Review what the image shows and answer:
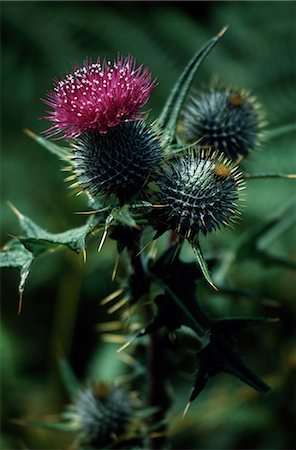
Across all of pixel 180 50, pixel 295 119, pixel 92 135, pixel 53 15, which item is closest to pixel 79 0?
pixel 53 15

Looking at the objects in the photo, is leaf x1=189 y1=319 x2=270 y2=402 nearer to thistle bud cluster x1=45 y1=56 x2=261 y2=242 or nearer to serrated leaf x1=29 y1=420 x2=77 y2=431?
thistle bud cluster x1=45 y1=56 x2=261 y2=242

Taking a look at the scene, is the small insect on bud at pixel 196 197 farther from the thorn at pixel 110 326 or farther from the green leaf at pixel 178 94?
the thorn at pixel 110 326

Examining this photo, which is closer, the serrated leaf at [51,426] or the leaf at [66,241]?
the leaf at [66,241]

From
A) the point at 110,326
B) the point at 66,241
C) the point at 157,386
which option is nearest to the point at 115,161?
the point at 66,241

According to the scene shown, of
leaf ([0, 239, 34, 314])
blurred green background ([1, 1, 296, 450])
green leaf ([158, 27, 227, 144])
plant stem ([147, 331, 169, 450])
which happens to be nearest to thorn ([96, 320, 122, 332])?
blurred green background ([1, 1, 296, 450])

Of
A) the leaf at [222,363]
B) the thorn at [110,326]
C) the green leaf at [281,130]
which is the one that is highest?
the green leaf at [281,130]

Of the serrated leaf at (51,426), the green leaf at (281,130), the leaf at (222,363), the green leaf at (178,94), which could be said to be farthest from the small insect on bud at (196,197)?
the serrated leaf at (51,426)

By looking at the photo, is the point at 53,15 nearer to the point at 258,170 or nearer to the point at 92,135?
the point at 258,170

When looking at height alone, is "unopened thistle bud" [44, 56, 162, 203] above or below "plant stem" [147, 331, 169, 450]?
above
